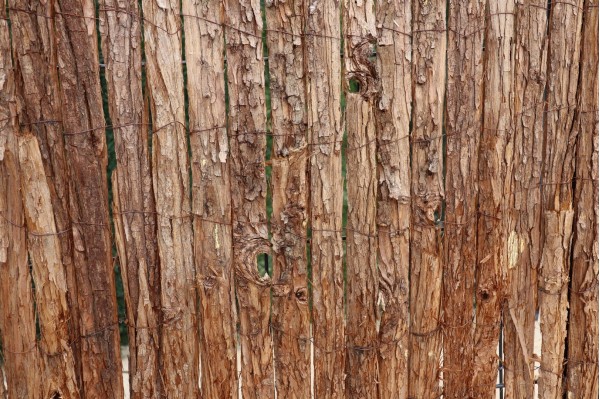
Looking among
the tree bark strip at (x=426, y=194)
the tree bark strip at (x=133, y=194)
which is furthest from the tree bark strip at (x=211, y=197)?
the tree bark strip at (x=426, y=194)

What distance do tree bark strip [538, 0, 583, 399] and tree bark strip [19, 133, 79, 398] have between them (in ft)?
8.22

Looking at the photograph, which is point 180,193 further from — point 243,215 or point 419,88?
point 419,88

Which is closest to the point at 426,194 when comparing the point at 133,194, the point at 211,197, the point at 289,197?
the point at 289,197

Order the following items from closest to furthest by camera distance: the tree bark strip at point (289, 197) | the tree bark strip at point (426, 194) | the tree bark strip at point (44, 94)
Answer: the tree bark strip at point (44, 94)
the tree bark strip at point (289, 197)
the tree bark strip at point (426, 194)

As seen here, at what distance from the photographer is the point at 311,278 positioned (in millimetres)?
3143

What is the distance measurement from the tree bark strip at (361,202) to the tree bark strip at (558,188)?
3.23 ft

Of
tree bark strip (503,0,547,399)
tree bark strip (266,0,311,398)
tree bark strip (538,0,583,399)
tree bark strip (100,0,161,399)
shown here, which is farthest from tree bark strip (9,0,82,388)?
tree bark strip (538,0,583,399)

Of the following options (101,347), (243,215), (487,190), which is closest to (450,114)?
(487,190)

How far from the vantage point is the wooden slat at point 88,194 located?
284 cm

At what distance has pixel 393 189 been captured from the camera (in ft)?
10.1

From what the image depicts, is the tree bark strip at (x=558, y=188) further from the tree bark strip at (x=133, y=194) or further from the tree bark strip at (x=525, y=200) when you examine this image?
the tree bark strip at (x=133, y=194)

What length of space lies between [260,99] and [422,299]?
132 cm

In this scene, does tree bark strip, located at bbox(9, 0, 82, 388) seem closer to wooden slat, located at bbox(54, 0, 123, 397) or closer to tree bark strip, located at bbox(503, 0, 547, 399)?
wooden slat, located at bbox(54, 0, 123, 397)

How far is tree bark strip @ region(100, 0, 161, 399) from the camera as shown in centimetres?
284
